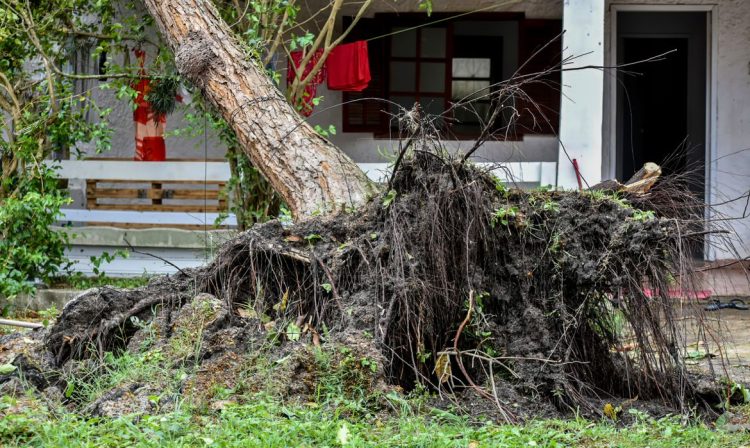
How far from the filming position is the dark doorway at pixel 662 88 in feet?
38.9

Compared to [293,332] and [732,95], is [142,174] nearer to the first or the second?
[293,332]

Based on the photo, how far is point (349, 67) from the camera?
1042 centimetres

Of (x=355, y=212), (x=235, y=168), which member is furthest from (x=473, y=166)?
(x=235, y=168)

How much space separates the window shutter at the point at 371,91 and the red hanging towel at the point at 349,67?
1.02m

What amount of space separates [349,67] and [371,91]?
54.2 inches

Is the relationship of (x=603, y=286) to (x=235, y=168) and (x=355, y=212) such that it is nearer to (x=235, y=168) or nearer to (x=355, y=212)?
(x=355, y=212)

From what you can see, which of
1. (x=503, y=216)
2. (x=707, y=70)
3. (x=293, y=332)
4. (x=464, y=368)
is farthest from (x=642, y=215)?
(x=707, y=70)

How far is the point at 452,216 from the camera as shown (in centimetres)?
559

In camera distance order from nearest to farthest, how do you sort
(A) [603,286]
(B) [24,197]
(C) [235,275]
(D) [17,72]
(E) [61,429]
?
1. (E) [61,429]
2. (A) [603,286]
3. (C) [235,275]
4. (B) [24,197]
5. (D) [17,72]

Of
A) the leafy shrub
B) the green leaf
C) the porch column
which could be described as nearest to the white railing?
the leafy shrub

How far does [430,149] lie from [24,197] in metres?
4.80

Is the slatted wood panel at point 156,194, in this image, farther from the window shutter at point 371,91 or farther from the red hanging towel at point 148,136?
the window shutter at point 371,91

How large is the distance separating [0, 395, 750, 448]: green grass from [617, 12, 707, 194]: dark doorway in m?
6.66

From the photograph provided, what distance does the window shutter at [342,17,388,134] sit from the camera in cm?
1157
